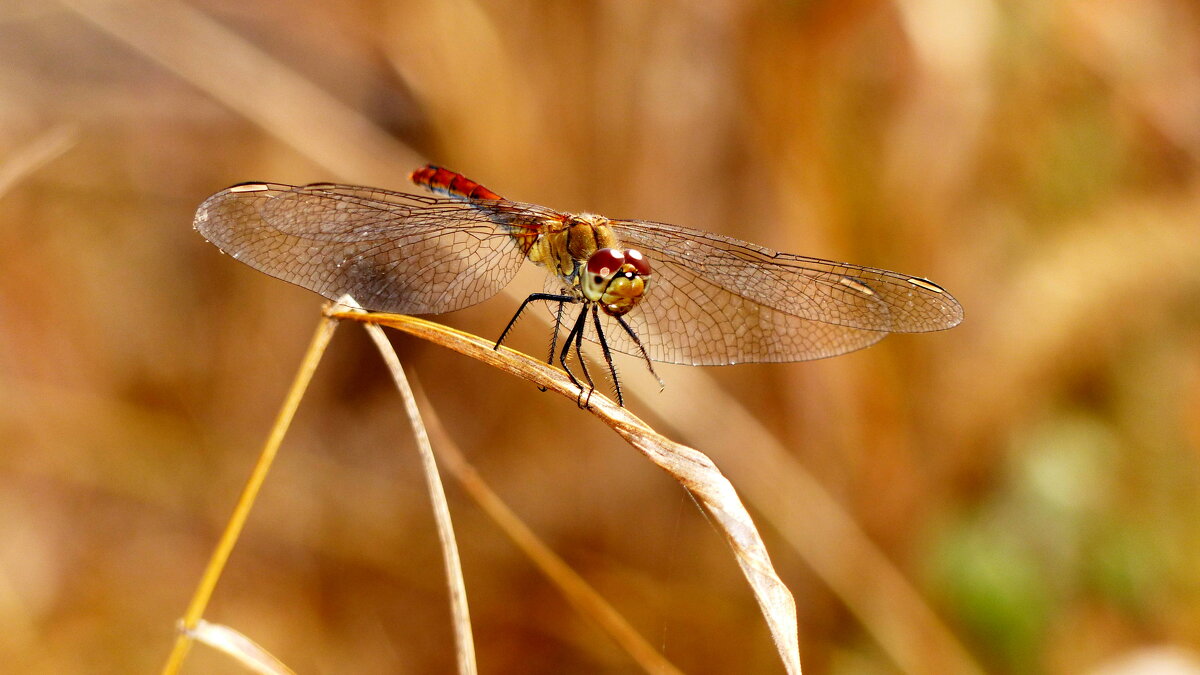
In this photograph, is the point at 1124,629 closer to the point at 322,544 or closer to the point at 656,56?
the point at 656,56

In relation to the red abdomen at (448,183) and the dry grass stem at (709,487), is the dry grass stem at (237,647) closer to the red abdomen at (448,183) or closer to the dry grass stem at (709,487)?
the dry grass stem at (709,487)

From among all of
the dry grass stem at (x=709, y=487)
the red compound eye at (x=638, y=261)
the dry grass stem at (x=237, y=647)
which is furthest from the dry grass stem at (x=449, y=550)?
the red compound eye at (x=638, y=261)

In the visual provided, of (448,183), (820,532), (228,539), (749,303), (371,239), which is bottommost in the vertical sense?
(228,539)

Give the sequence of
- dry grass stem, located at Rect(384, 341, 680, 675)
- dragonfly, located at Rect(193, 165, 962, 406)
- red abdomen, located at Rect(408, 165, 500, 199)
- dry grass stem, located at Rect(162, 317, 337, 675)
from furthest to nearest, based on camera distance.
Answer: red abdomen, located at Rect(408, 165, 500, 199)
dragonfly, located at Rect(193, 165, 962, 406)
dry grass stem, located at Rect(384, 341, 680, 675)
dry grass stem, located at Rect(162, 317, 337, 675)

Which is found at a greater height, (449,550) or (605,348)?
(605,348)

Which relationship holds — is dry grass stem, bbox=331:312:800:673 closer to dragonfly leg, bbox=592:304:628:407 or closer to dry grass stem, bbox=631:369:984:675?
dragonfly leg, bbox=592:304:628:407

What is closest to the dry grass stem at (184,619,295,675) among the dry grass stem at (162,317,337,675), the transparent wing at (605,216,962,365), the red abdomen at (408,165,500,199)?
the dry grass stem at (162,317,337,675)

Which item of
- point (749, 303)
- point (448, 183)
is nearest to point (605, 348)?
point (749, 303)

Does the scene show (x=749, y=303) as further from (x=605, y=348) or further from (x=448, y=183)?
(x=448, y=183)
